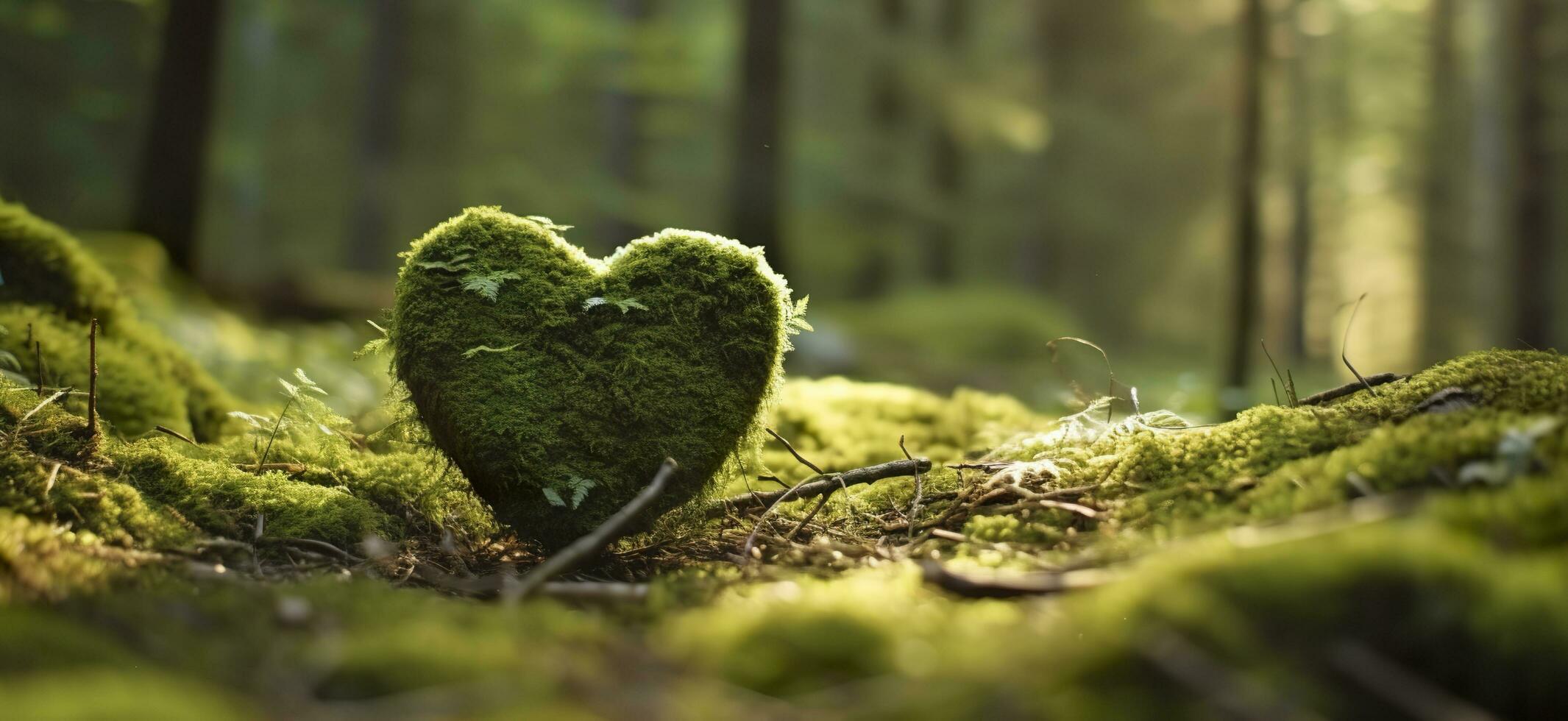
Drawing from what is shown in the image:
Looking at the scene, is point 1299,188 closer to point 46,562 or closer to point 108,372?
point 108,372

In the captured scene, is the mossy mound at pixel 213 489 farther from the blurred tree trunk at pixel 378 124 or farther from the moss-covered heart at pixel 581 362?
the blurred tree trunk at pixel 378 124

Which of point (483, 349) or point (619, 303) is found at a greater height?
point (619, 303)

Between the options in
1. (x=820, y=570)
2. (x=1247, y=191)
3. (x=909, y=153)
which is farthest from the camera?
(x=909, y=153)

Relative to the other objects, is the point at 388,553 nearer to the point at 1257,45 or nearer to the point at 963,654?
the point at 963,654

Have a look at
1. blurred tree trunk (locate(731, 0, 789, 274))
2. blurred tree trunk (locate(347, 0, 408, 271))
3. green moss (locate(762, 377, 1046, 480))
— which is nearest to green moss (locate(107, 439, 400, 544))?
green moss (locate(762, 377, 1046, 480))

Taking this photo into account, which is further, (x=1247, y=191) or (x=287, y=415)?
(x=1247, y=191)

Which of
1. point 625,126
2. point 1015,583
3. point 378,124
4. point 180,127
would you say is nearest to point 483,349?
point 1015,583
